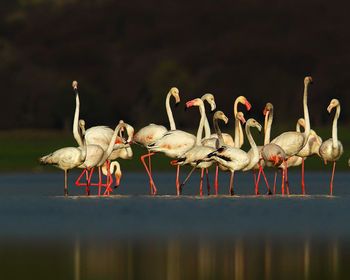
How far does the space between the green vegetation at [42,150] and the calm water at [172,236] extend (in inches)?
393

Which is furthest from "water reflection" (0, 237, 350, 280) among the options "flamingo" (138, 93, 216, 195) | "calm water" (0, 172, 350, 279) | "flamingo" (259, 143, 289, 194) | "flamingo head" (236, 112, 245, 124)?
"flamingo head" (236, 112, 245, 124)

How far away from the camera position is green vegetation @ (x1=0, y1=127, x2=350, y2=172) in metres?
29.8

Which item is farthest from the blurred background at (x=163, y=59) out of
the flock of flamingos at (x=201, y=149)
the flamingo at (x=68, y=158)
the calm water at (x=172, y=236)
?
the calm water at (x=172, y=236)

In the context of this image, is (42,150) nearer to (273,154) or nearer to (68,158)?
(68,158)

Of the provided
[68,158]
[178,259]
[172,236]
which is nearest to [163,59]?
[68,158]

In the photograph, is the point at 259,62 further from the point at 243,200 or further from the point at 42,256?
the point at 42,256

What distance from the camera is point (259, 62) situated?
51.7 metres

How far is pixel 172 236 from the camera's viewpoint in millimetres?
12656

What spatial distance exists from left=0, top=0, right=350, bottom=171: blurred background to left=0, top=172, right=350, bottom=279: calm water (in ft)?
86.2

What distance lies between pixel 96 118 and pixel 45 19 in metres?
11.2

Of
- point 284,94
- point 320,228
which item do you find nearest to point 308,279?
point 320,228

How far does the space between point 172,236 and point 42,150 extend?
22.0 m

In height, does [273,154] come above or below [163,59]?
below

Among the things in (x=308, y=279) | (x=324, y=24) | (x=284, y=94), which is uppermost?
(x=324, y=24)
